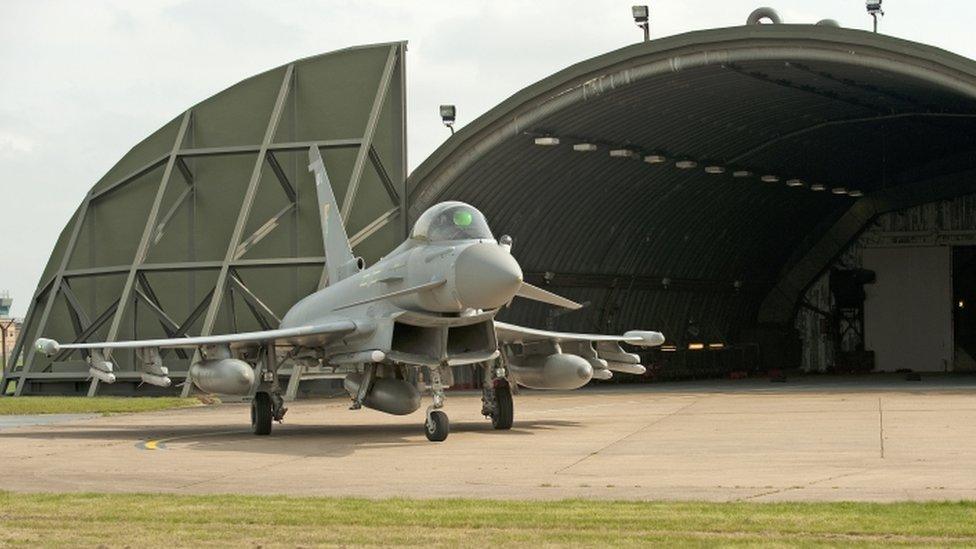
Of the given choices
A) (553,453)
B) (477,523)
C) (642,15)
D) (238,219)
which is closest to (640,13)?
(642,15)

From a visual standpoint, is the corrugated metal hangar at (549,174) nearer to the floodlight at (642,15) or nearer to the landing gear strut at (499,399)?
the floodlight at (642,15)

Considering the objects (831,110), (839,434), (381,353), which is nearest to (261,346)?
(381,353)

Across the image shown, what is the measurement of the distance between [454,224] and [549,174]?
17572 millimetres

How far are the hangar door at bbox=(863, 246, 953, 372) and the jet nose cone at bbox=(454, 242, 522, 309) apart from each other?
1440 inches

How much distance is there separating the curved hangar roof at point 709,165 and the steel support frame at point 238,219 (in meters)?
1.34

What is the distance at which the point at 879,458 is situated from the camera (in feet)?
52.1

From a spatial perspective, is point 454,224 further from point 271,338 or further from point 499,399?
point 271,338

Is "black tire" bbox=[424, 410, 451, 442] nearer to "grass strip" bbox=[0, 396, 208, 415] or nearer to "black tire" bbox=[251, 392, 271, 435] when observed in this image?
"black tire" bbox=[251, 392, 271, 435]

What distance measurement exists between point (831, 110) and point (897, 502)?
28.6 meters

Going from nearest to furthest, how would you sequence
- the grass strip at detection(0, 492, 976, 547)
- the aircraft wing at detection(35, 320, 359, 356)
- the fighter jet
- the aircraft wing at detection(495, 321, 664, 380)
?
the grass strip at detection(0, 492, 976, 547) < the fighter jet < the aircraft wing at detection(35, 320, 359, 356) < the aircraft wing at detection(495, 321, 664, 380)

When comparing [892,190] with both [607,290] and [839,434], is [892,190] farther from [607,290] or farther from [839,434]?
[839,434]

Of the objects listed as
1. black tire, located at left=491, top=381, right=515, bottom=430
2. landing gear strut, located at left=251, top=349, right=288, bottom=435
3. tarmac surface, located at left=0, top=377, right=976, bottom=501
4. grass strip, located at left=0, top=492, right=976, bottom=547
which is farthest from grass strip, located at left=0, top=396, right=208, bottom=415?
grass strip, located at left=0, top=492, right=976, bottom=547

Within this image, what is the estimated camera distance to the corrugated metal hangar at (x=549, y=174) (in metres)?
33.6

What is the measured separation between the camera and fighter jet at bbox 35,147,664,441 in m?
19.6
